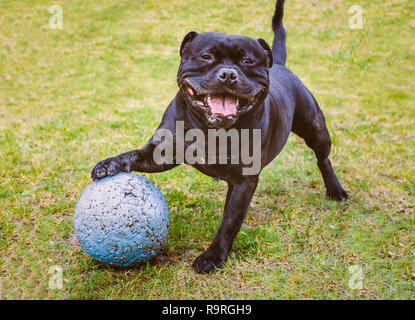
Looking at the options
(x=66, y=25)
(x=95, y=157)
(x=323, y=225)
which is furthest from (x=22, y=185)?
(x=66, y=25)

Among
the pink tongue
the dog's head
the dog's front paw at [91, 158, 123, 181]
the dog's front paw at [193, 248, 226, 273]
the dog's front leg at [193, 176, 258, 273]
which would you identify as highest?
the dog's head

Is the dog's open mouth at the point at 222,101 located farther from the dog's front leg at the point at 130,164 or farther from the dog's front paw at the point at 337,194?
the dog's front paw at the point at 337,194

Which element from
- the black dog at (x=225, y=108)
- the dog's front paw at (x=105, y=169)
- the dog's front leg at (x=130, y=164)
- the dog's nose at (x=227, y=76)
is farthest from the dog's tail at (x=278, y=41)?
the dog's front paw at (x=105, y=169)

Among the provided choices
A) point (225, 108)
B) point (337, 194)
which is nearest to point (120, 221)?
point (225, 108)

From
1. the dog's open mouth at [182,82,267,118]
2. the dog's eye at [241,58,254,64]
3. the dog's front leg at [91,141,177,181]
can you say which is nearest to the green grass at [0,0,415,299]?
the dog's front leg at [91,141,177,181]

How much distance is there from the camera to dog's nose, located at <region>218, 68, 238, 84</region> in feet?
10.3

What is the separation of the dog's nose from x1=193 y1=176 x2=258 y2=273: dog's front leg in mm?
835

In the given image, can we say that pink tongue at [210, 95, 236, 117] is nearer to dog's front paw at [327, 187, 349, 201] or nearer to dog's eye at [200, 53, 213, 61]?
dog's eye at [200, 53, 213, 61]

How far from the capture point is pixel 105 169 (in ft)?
11.2

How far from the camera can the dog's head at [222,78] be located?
10.4ft

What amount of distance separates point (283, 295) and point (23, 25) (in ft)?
37.5

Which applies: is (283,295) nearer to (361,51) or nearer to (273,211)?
(273,211)

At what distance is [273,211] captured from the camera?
4.71 m

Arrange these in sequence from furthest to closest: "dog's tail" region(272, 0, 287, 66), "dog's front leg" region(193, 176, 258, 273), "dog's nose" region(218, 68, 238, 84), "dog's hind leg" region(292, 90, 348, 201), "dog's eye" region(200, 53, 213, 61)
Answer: "dog's tail" region(272, 0, 287, 66), "dog's hind leg" region(292, 90, 348, 201), "dog's front leg" region(193, 176, 258, 273), "dog's eye" region(200, 53, 213, 61), "dog's nose" region(218, 68, 238, 84)
